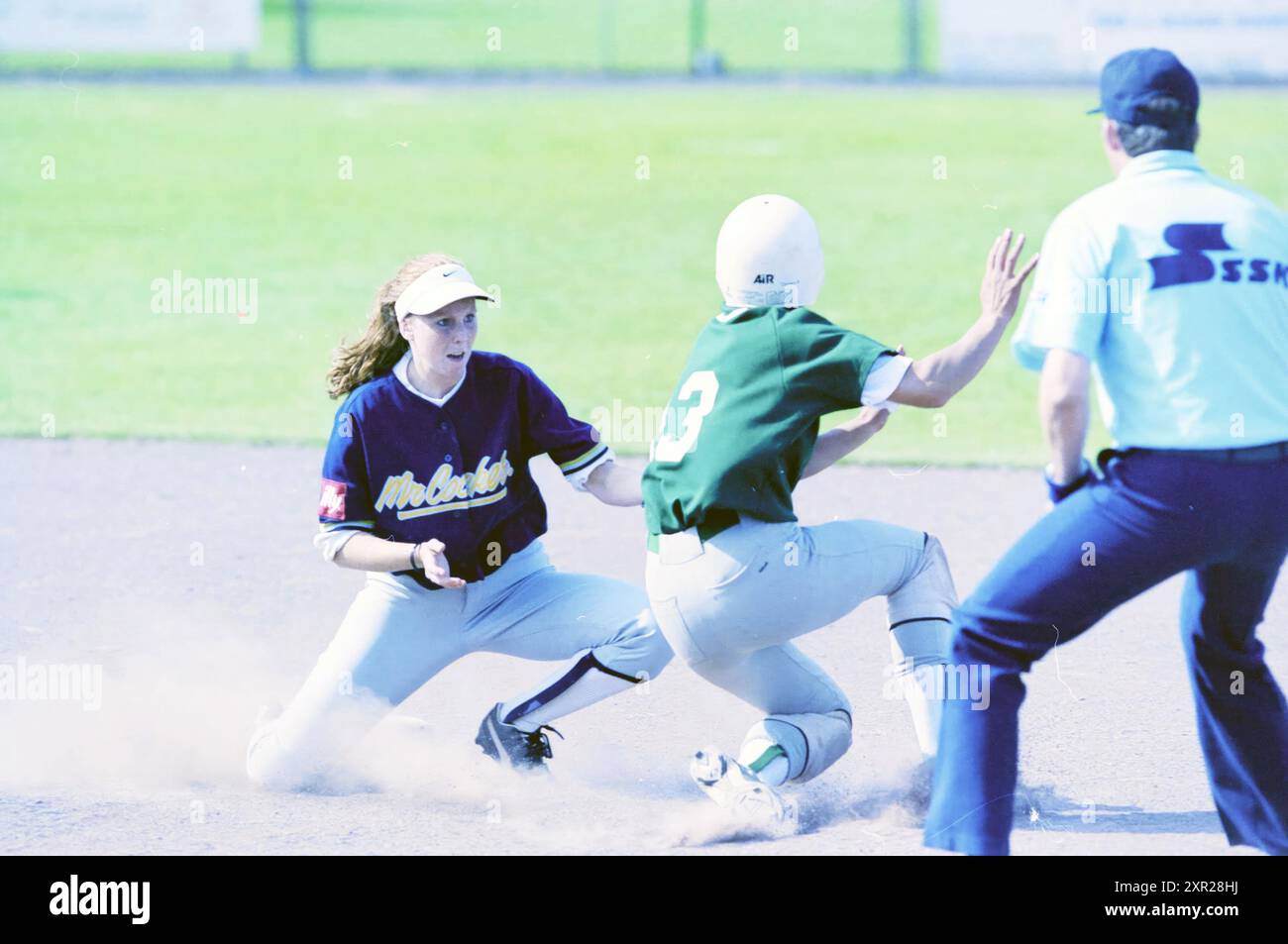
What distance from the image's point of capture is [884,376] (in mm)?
4379

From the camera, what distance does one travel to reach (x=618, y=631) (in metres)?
5.07

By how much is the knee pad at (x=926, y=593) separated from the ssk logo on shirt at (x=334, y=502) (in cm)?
153

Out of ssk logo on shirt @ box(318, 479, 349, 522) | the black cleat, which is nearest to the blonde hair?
ssk logo on shirt @ box(318, 479, 349, 522)

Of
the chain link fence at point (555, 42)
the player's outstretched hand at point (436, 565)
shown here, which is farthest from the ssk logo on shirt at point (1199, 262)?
the chain link fence at point (555, 42)

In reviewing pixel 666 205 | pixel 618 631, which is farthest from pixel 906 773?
pixel 666 205

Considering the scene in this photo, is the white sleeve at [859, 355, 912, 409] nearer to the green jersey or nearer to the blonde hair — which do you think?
the green jersey

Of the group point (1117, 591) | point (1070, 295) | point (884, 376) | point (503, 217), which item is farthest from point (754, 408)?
point (503, 217)

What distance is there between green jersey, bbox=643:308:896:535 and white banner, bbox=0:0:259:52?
22.7 meters

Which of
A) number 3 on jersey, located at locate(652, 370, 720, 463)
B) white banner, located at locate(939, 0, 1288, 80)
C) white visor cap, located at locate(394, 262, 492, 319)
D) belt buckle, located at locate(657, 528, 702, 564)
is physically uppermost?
white banner, located at locate(939, 0, 1288, 80)

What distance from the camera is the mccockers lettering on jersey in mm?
5059

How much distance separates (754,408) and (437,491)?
1.07 meters

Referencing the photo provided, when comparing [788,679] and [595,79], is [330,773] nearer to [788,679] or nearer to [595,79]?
[788,679]

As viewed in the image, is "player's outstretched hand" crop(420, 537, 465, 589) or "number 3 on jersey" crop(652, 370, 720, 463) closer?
"number 3 on jersey" crop(652, 370, 720, 463)

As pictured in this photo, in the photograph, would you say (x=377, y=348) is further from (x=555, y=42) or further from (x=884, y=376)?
(x=555, y=42)
